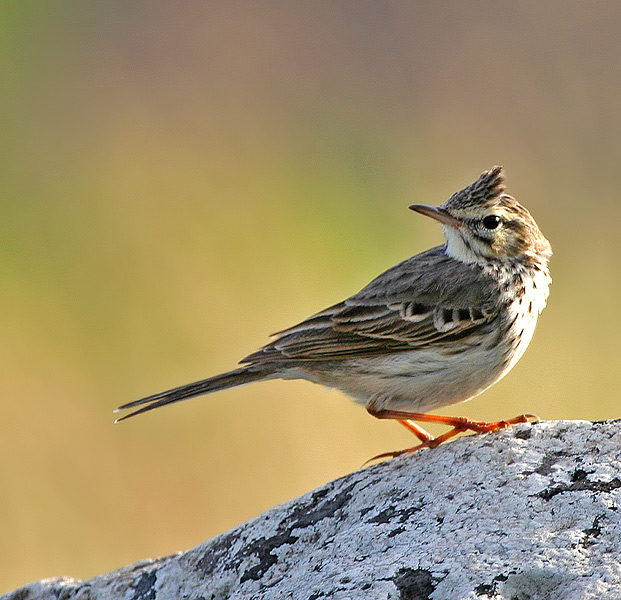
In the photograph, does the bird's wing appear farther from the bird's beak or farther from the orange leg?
the orange leg

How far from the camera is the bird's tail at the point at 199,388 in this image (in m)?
5.80

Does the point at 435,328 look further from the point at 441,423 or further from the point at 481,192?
the point at 481,192

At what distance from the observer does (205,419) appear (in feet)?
34.3

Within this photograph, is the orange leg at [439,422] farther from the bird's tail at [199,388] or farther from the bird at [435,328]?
the bird's tail at [199,388]

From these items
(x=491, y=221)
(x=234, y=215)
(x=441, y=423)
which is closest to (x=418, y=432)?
(x=441, y=423)

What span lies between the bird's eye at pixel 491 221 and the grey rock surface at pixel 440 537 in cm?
179

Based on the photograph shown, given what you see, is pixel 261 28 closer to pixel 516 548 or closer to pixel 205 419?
pixel 205 419

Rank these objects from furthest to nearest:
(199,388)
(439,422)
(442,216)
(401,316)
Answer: (442,216) → (401,316) → (199,388) → (439,422)

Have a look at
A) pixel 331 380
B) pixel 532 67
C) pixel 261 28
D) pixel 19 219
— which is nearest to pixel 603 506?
pixel 331 380

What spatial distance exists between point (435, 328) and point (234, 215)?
742cm

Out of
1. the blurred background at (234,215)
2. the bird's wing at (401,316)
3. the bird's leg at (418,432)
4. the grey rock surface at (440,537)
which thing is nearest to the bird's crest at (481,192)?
the bird's wing at (401,316)

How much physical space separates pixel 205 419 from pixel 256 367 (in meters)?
4.63

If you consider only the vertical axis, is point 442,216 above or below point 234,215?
below

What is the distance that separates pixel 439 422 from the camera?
548 cm
